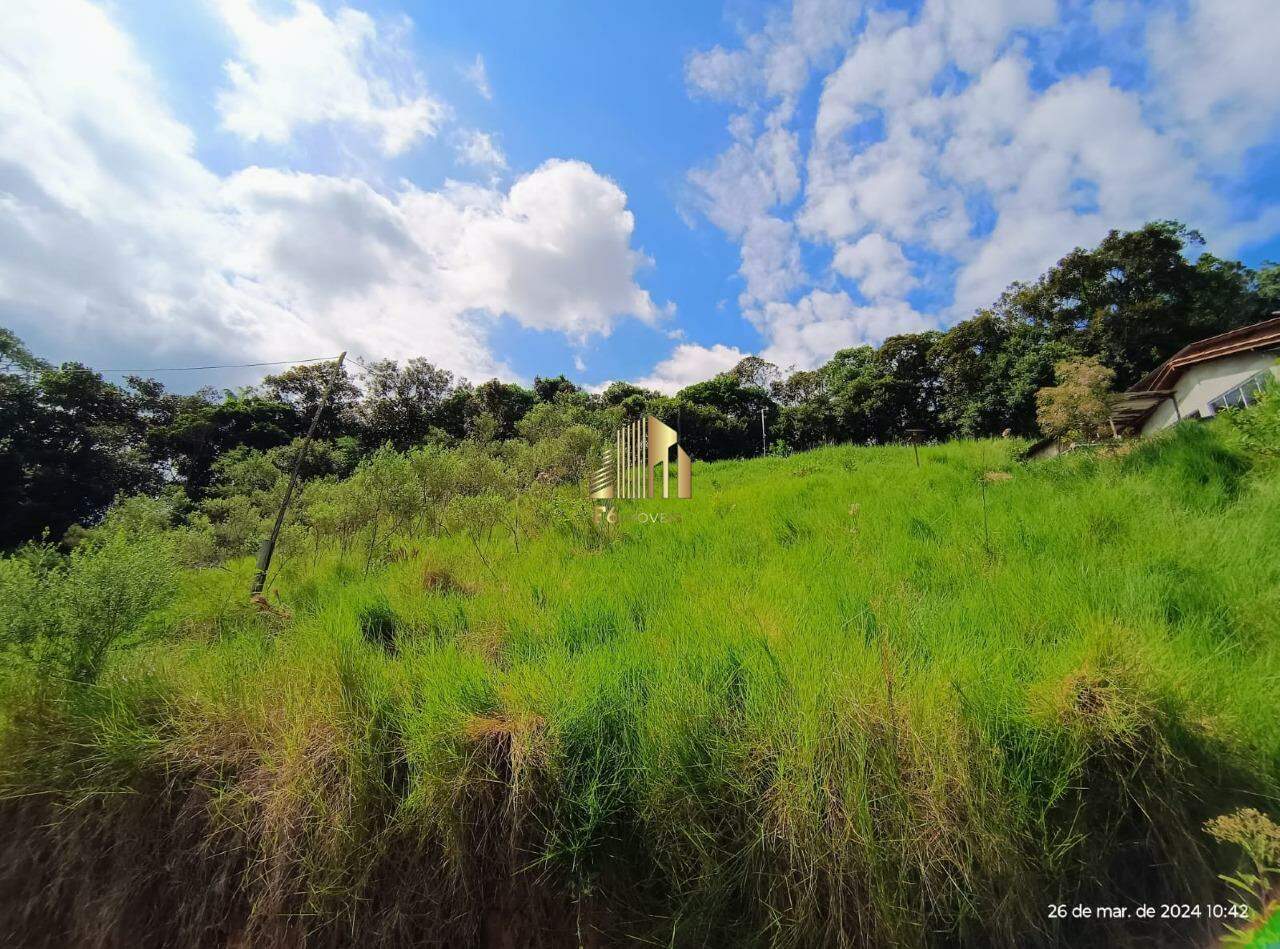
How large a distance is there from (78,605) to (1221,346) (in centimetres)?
1925

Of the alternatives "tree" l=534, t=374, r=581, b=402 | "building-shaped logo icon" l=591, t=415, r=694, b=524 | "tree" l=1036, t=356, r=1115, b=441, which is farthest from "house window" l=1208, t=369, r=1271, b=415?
"tree" l=534, t=374, r=581, b=402

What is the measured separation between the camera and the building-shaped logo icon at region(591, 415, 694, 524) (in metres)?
5.28

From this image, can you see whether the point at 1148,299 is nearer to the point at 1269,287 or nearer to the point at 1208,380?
the point at 1269,287

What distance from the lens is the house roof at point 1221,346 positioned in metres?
9.42

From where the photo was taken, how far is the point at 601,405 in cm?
2883

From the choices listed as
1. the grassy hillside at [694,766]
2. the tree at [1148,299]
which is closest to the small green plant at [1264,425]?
the grassy hillside at [694,766]

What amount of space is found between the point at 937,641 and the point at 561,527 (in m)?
4.08

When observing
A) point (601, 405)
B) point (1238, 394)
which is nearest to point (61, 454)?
point (601, 405)

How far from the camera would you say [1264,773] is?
1472 mm

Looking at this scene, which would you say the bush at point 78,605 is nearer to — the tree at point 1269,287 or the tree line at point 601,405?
the tree line at point 601,405

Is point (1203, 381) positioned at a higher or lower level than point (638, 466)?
higher

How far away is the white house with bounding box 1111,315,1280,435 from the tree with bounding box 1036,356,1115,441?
0.69 meters

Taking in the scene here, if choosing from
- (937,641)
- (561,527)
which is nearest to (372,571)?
(561,527)

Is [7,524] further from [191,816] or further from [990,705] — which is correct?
[990,705]
